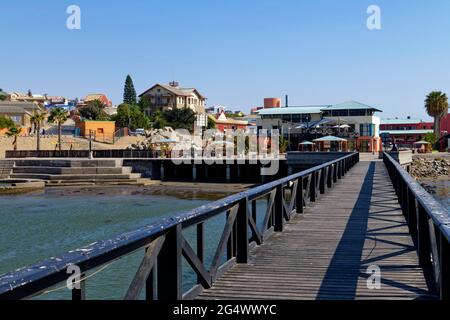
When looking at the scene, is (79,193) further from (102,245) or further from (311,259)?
(102,245)

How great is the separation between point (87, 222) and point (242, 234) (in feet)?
62.5

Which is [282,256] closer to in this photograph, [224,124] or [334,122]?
[334,122]

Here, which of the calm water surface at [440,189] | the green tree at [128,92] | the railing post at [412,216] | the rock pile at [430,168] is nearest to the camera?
the railing post at [412,216]

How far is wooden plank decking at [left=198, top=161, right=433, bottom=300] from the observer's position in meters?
5.82

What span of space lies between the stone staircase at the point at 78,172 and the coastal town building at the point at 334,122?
2303cm

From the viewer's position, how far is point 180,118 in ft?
301

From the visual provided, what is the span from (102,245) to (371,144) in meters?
63.2

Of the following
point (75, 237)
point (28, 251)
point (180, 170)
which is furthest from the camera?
point (180, 170)

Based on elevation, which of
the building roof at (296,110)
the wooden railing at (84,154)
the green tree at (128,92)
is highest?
the green tree at (128,92)

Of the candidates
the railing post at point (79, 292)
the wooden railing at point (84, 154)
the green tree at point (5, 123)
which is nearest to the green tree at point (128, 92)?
the green tree at point (5, 123)

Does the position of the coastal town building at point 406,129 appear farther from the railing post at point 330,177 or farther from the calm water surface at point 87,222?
the railing post at point 330,177

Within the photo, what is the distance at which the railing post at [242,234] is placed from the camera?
7199 mm

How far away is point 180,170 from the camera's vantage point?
1977 inches

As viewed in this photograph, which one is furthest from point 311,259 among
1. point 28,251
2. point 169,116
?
point 169,116
